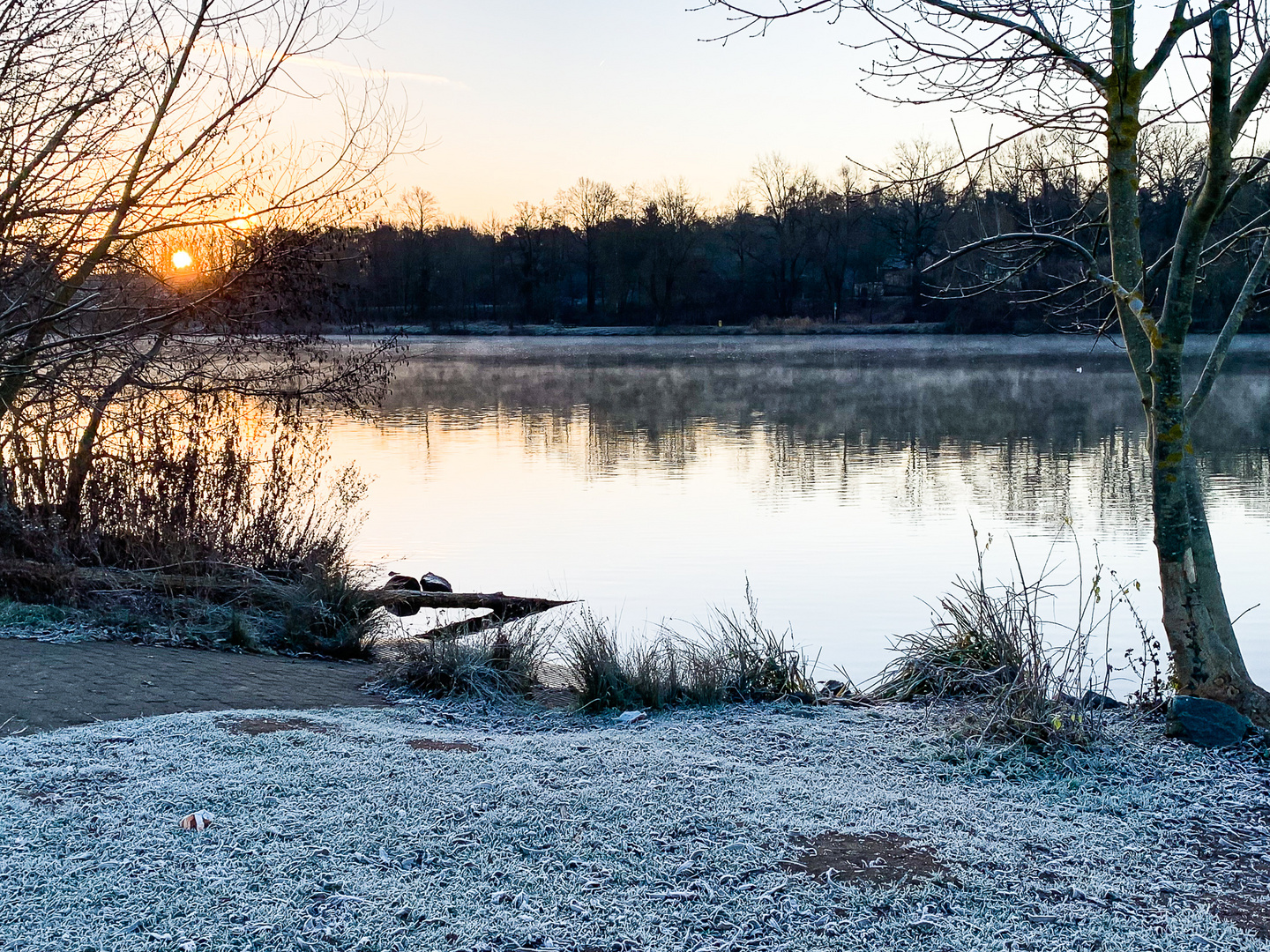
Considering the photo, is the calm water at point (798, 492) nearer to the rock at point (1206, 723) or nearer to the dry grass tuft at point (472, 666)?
the rock at point (1206, 723)

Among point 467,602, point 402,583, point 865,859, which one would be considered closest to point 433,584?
point 402,583

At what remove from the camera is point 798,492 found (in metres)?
18.6

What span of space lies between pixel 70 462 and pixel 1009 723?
340 inches

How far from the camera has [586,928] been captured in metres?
3.36

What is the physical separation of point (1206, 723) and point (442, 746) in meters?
3.54

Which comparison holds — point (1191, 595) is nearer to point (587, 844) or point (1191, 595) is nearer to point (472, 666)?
point (587, 844)

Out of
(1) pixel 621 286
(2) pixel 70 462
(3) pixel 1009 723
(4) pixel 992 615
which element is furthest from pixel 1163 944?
(1) pixel 621 286

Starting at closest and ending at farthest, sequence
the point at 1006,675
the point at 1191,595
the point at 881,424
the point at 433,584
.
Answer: the point at 1191,595
the point at 1006,675
the point at 433,584
the point at 881,424

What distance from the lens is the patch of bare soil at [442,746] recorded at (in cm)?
513

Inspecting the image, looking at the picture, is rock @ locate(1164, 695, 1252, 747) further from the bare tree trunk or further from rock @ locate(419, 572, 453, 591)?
rock @ locate(419, 572, 453, 591)

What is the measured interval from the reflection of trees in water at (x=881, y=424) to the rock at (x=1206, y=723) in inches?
409

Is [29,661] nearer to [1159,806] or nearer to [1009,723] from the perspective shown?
[1009,723]

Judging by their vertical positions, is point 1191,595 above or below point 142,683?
above

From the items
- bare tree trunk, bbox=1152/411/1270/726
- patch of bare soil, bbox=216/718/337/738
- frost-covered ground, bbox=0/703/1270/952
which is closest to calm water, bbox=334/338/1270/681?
bare tree trunk, bbox=1152/411/1270/726
